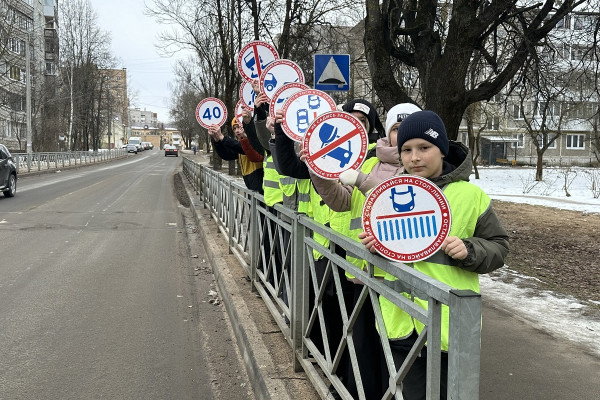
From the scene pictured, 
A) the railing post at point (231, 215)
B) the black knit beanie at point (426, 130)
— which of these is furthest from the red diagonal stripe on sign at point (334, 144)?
the railing post at point (231, 215)

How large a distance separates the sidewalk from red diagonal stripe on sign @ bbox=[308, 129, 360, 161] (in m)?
1.47

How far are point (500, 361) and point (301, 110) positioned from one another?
259 centimetres

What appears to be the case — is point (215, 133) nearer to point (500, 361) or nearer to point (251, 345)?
point (251, 345)

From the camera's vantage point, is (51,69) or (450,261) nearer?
(450,261)

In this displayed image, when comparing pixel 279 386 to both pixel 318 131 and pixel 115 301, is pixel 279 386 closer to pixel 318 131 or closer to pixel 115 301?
pixel 318 131

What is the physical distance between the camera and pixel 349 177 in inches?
108

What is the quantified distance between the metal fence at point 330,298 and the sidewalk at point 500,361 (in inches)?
5.7

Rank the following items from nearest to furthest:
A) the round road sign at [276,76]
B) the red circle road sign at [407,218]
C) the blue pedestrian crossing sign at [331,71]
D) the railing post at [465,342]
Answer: the railing post at [465,342] → the red circle road sign at [407,218] → the round road sign at [276,76] → the blue pedestrian crossing sign at [331,71]

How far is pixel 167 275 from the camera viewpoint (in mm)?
7266

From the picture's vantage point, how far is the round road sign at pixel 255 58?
5.69m

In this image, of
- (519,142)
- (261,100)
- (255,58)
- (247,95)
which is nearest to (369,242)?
(261,100)

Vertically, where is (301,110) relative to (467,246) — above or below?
above

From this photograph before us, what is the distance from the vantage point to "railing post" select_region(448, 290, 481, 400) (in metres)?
1.64

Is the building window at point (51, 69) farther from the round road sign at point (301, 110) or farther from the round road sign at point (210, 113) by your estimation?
the round road sign at point (301, 110)
